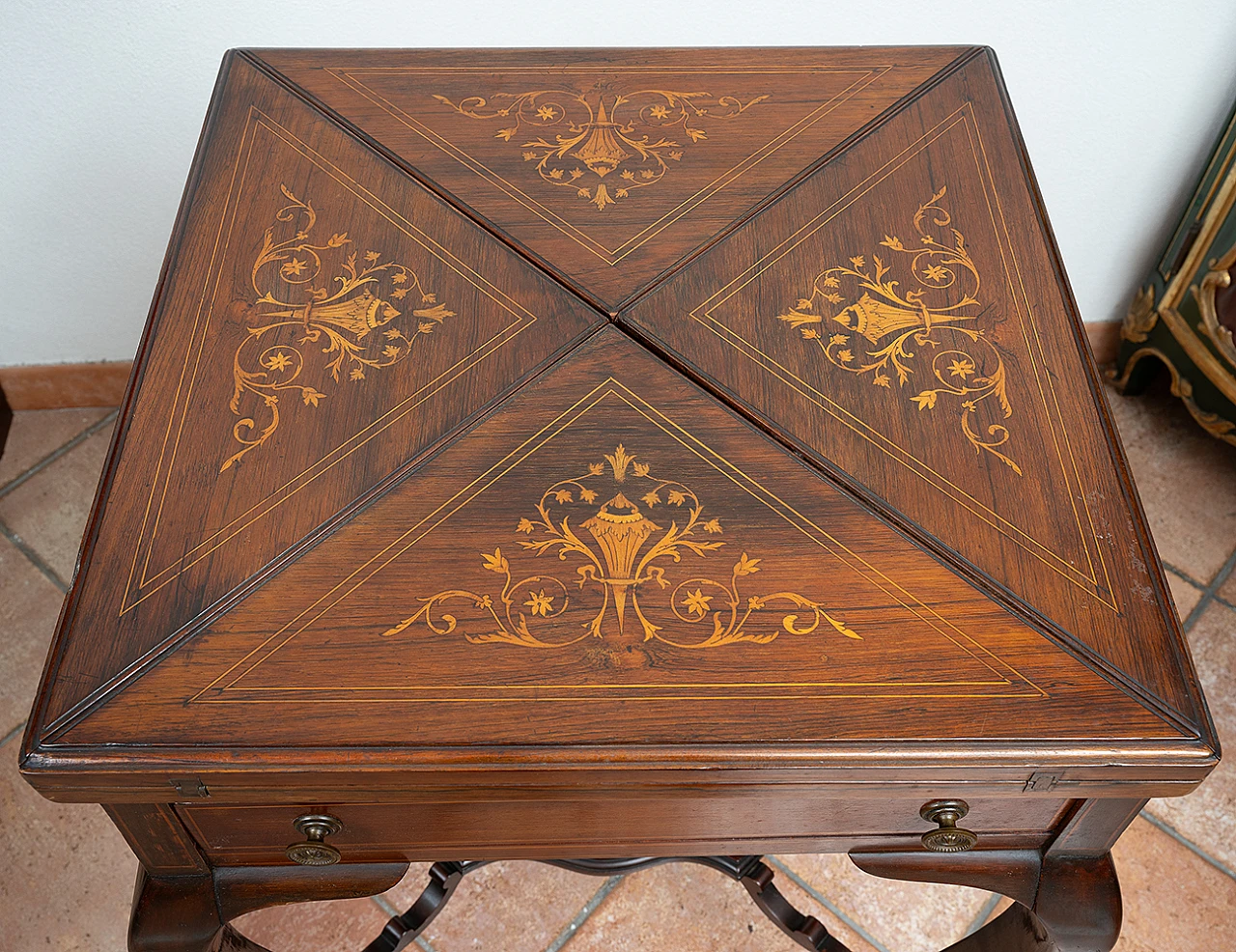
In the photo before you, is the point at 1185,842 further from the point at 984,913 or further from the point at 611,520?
the point at 611,520

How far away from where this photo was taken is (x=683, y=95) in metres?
1.35

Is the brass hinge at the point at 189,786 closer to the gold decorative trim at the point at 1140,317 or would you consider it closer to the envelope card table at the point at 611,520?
the envelope card table at the point at 611,520

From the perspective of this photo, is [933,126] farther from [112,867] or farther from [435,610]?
[112,867]

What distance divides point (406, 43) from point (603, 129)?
56cm

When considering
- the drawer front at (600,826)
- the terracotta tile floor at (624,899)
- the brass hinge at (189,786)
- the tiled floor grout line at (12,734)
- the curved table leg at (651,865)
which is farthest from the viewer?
the tiled floor grout line at (12,734)

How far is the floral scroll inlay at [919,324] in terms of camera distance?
1.08m

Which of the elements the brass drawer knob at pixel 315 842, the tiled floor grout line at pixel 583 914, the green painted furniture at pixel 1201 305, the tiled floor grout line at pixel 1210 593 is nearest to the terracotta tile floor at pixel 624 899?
the tiled floor grout line at pixel 583 914

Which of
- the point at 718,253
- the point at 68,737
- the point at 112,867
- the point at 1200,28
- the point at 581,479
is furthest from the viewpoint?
the point at 1200,28

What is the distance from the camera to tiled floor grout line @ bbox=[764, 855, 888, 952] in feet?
5.06

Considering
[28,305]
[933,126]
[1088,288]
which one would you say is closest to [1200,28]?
[1088,288]

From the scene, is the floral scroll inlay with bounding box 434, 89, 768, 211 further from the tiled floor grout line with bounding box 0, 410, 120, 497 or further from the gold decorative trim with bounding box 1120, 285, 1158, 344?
the tiled floor grout line with bounding box 0, 410, 120, 497

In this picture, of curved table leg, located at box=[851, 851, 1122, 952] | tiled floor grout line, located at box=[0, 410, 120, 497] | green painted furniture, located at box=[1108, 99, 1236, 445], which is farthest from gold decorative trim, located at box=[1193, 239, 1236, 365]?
tiled floor grout line, located at box=[0, 410, 120, 497]

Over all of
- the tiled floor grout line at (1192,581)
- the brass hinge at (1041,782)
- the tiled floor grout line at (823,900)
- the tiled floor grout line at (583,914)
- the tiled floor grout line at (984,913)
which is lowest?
the tiled floor grout line at (583,914)

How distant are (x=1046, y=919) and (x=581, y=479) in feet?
2.00
